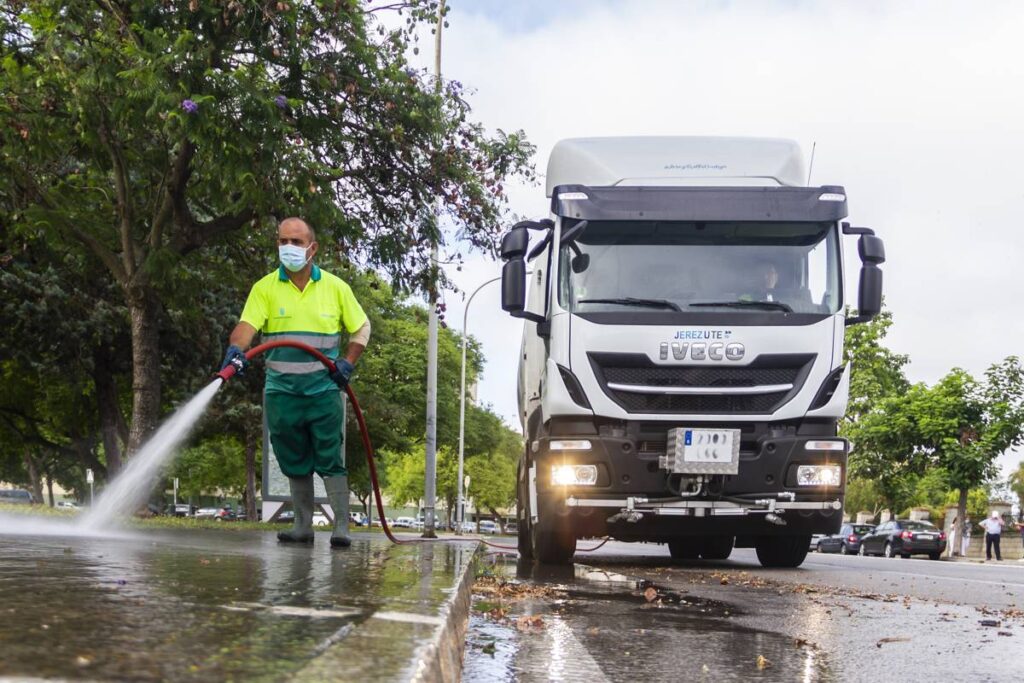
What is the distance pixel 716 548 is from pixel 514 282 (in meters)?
5.84

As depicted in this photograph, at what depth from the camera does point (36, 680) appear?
1.88 metres

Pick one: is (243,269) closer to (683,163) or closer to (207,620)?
(683,163)

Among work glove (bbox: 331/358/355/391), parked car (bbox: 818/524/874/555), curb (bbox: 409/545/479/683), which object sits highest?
work glove (bbox: 331/358/355/391)

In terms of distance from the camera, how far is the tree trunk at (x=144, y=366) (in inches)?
608

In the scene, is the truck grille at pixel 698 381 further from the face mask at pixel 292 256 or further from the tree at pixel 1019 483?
the tree at pixel 1019 483

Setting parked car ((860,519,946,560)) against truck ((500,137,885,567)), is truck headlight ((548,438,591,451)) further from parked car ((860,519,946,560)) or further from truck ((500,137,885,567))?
parked car ((860,519,946,560))

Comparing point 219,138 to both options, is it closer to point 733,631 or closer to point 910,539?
point 733,631

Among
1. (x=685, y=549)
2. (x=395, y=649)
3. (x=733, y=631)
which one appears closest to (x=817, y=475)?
(x=733, y=631)

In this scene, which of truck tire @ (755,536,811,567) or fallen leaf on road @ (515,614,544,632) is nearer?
fallen leaf on road @ (515,614,544,632)

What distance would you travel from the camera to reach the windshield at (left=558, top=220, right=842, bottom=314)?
975 cm

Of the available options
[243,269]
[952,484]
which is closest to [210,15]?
[243,269]

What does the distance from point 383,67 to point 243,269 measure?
5593 millimetres

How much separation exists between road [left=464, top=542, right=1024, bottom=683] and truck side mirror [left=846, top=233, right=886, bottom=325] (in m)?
2.41

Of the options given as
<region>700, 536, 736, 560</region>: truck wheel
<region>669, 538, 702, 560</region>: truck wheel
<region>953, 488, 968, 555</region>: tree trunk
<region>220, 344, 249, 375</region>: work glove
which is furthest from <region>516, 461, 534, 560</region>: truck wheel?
<region>953, 488, 968, 555</region>: tree trunk
